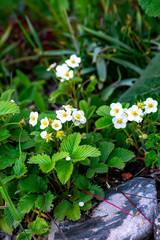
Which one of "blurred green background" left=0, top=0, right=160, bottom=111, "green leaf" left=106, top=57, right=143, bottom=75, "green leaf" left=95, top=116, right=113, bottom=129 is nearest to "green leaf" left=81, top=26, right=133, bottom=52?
"blurred green background" left=0, top=0, right=160, bottom=111

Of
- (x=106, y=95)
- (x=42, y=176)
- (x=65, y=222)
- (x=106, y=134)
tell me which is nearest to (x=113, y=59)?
(x=106, y=95)

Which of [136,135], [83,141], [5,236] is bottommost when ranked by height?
[5,236]

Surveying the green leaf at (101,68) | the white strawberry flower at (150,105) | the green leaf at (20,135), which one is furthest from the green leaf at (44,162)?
the green leaf at (101,68)

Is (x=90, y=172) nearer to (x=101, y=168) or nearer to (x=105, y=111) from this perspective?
(x=101, y=168)

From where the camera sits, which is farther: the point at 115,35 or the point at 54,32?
the point at 54,32

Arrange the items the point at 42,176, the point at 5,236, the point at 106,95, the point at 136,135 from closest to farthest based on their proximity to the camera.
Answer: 1. the point at 42,176
2. the point at 5,236
3. the point at 136,135
4. the point at 106,95

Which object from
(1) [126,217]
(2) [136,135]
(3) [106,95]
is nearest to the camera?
(1) [126,217]

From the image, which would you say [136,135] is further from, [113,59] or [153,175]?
[113,59]

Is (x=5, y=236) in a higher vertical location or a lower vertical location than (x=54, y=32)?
lower
